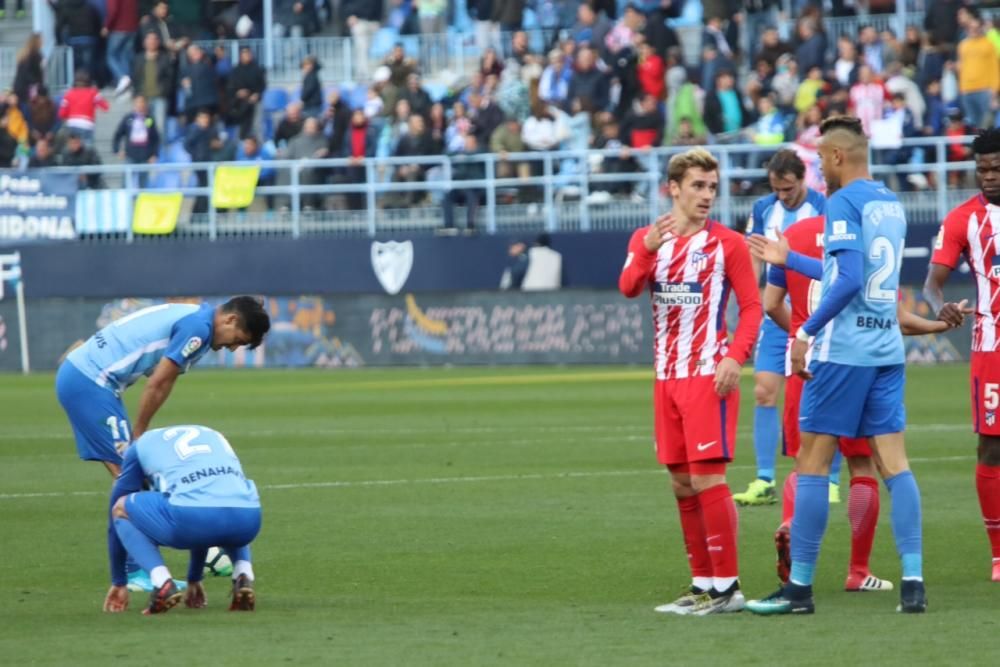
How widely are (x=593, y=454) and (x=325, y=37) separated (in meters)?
22.0

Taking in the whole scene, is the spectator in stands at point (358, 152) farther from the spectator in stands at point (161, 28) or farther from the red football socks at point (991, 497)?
the red football socks at point (991, 497)

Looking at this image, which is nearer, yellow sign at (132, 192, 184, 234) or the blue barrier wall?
the blue barrier wall

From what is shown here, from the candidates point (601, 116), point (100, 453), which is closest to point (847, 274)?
point (100, 453)

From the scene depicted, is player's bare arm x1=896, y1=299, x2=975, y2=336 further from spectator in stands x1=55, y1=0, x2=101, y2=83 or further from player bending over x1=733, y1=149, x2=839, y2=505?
spectator in stands x1=55, y1=0, x2=101, y2=83

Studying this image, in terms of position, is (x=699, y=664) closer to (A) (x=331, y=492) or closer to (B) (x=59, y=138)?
(A) (x=331, y=492)

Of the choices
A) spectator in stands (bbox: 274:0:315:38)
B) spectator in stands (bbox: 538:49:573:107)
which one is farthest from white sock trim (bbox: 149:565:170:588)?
spectator in stands (bbox: 274:0:315:38)

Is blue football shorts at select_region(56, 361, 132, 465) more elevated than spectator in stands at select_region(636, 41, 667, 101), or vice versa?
spectator in stands at select_region(636, 41, 667, 101)

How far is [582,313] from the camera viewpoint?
3014 cm

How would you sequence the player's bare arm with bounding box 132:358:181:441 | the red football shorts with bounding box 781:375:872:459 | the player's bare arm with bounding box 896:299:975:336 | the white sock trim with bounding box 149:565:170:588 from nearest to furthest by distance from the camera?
1. the white sock trim with bounding box 149:565:170:588
2. the player's bare arm with bounding box 132:358:181:441
3. the player's bare arm with bounding box 896:299:975:336
4. the red football shorts with bounding box 781:375:872:459

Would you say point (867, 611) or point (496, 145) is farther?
point (496, 145)

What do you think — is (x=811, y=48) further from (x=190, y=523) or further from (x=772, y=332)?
(x=190, y=523)

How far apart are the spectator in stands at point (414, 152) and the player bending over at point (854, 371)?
942 inches

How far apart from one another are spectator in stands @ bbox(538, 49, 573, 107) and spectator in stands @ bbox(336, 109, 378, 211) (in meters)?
2.94

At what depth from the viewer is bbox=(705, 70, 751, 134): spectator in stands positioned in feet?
101
